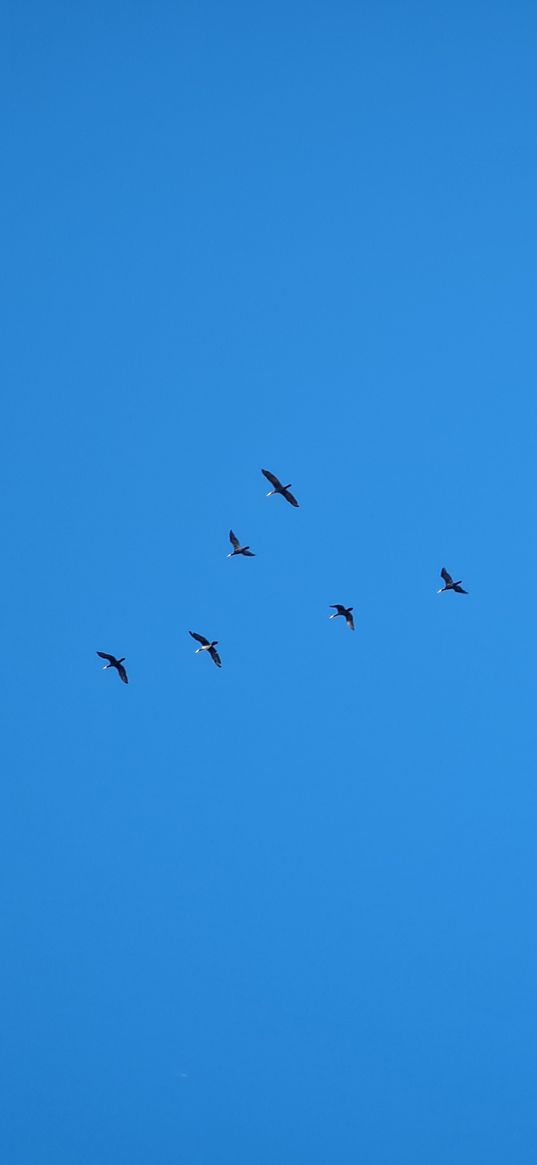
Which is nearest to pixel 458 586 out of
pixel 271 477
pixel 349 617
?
pixel 349 617

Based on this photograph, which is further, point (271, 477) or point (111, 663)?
point (111, 663)

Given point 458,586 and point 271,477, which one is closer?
point 271,477

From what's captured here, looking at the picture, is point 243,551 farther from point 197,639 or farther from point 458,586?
point 458,586

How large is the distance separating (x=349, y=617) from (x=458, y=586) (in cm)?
648

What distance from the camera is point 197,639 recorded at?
69.0 m

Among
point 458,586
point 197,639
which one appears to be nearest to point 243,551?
point 197,639

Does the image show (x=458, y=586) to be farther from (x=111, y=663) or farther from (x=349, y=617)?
(x=111, y=663)

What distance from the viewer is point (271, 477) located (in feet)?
215

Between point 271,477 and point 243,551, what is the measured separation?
5.29 m

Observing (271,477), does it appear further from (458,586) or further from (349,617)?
(458,586)

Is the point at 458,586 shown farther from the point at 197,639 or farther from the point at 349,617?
the point at 197,639

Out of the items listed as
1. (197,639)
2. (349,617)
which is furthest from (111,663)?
→ (349,617)

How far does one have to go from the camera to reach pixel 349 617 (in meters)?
68.4

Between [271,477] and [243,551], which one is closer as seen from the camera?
[271,477]
